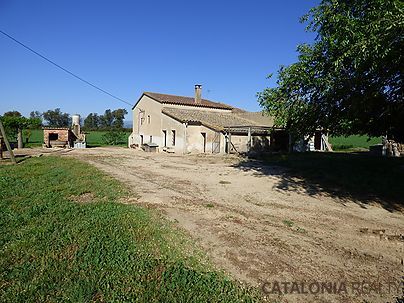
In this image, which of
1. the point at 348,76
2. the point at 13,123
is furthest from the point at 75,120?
the point at 348,76

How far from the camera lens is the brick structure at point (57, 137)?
1243 inches

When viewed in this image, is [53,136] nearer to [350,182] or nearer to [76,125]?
[76,125]

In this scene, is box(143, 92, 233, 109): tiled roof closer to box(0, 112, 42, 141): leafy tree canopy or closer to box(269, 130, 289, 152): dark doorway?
box(269, 130, 289, 152): dark doorway

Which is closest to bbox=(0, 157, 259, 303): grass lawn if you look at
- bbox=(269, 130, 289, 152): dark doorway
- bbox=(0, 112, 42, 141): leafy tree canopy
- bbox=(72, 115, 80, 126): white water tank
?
bbox=(269, 130, 289, 152): dark doorway

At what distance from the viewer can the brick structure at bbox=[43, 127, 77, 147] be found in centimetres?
3158

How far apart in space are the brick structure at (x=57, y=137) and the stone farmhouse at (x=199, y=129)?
8.53 m

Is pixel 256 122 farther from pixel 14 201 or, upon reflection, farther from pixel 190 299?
pixel 190 299

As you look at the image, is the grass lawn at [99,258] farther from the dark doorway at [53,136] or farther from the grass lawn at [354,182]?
the dark doorway at [53,136]

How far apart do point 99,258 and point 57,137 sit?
3263 cm

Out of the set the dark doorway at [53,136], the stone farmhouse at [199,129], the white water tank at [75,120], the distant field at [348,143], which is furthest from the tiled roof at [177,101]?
the distant field at [348,143]

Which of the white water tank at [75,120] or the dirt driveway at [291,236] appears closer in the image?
the dirt driveway at [291,236]

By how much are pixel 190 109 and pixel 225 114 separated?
434 cm

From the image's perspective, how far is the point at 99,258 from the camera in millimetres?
4422

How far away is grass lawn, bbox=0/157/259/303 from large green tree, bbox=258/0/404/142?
5.77 meters
